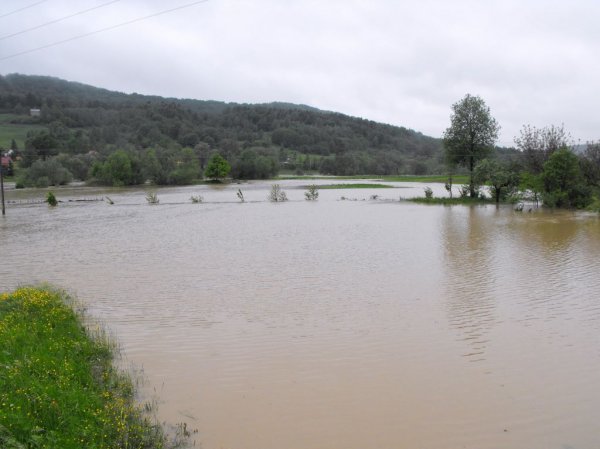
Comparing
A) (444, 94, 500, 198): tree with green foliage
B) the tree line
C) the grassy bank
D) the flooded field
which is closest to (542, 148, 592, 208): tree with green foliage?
the tree line

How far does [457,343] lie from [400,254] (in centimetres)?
940

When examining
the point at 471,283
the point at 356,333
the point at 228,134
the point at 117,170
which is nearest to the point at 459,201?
the point at 471,283

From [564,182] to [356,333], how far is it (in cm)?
3124

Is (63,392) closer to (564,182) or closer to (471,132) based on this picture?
(564,182)

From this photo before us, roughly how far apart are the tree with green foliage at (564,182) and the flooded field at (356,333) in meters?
14.3

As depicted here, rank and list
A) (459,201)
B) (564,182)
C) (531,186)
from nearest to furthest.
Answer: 1. (564,182)
2. (531,186)
3. (459,201)

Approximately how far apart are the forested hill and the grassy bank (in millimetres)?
95669

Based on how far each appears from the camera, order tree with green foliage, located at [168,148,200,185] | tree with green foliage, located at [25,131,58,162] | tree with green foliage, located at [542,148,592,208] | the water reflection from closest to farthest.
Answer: the water reflection < tree with green foliage, located at [542,148,592,208] < tree with green foliage, located at [168,148,200,185] < tree with green foliage, located at [25,131,58,162]

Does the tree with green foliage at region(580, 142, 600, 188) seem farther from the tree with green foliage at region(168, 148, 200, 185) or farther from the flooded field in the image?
the tree with green foliage at region(168, 148, 200, 185)

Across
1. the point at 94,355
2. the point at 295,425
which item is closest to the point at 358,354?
the point at 295,425

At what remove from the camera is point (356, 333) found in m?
9.29

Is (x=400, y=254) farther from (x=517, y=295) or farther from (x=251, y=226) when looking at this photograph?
(x=251, y=226)

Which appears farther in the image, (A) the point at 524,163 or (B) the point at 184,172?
(B) the point at 184,172

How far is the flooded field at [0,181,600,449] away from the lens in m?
6.05
